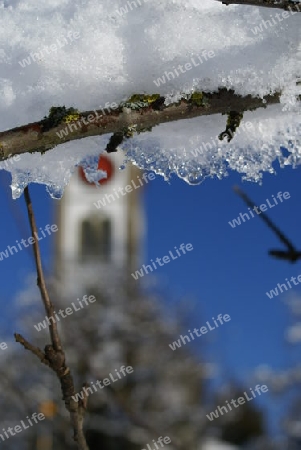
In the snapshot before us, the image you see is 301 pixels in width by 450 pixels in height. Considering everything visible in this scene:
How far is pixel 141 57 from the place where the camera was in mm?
970

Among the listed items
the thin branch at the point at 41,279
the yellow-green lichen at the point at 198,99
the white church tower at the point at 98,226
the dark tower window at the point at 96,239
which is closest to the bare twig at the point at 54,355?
the thin branch at the point at 41,279

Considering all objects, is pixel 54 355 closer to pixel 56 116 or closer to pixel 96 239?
pixel 56 116

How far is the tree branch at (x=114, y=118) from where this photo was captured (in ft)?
2.81

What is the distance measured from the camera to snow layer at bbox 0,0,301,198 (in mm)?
940

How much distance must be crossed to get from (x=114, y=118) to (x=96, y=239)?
3564 cm

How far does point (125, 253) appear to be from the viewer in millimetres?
35344

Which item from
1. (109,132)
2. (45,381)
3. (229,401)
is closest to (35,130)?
(109,132)

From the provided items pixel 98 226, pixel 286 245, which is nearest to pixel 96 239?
pixel 98 226

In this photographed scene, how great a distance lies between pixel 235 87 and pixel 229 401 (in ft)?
55.9

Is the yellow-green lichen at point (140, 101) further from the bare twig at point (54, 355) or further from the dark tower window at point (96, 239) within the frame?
the dark tower window at point (96, 239)

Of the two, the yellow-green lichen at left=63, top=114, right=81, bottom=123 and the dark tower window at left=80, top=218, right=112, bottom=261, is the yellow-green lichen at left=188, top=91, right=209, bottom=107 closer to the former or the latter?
the yellow-green lichen at left=63, top=114, right=81, bottom=123

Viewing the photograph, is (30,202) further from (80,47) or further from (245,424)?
(245,424)

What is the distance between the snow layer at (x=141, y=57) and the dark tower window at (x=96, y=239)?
111ft

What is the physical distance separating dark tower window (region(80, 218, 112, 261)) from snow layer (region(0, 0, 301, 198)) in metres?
33.9
